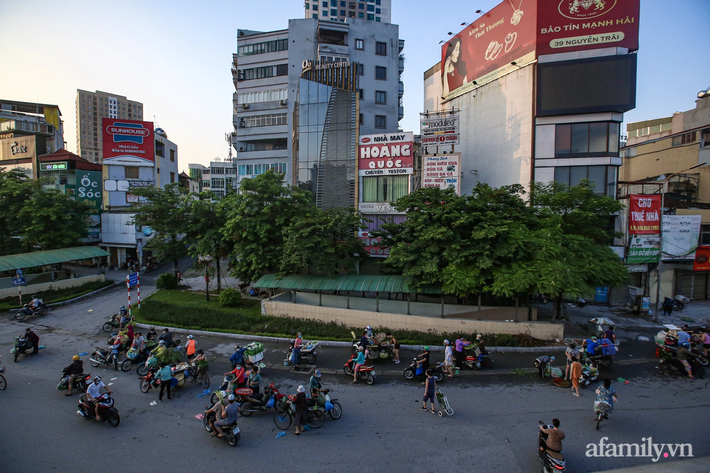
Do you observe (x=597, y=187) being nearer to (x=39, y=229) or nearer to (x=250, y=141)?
(x=250, y=141)

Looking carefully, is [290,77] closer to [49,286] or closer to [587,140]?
[49,286]

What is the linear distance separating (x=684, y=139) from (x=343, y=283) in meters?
34.6

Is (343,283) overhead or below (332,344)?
overhead

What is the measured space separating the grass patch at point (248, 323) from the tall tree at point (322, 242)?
3113 mm

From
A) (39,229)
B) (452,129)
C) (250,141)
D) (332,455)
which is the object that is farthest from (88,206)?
(332,455)

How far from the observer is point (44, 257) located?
26.8 metres

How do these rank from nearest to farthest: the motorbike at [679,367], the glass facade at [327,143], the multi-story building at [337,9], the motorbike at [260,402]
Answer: the motorbike at [260,402], the motorbike at [679,367], the glass facade at [327,143], the multi-story building at [337,9]

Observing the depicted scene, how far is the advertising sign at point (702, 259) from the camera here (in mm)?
25016

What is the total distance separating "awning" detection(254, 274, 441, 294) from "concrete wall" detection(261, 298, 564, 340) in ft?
3.72

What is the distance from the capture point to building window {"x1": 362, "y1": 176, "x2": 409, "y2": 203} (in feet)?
90.6

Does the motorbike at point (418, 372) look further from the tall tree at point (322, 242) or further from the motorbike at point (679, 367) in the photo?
the motorbike at point (679, 367)

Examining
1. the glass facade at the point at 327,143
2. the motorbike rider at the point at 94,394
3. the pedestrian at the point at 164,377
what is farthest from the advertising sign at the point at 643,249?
the motorbike rider at the point at 94,394

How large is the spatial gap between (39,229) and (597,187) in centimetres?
4333

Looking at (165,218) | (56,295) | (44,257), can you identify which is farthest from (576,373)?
(44,257)
